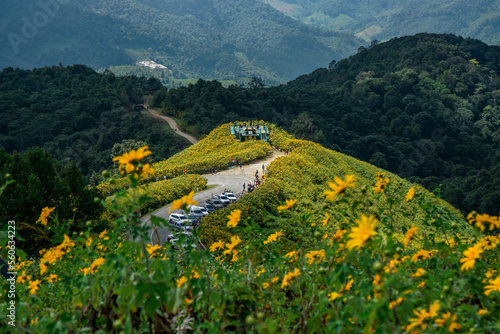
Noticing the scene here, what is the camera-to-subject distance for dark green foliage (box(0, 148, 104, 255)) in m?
9.54

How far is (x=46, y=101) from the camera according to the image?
61.1 metres

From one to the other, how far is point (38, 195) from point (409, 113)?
64.8 meters

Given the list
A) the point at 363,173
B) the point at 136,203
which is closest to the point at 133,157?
the point at 136,203

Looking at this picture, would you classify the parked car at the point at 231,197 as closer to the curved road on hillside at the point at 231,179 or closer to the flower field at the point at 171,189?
the curved road on hillside at the point at 231,179

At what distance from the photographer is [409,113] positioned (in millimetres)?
65688

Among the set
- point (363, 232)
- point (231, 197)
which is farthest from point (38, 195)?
point (363, 232)

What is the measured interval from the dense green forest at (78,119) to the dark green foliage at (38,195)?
89.3ft

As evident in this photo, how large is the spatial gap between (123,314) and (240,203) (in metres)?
11.6

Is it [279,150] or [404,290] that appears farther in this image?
[279,150]

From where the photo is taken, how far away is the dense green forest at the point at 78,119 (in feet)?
144

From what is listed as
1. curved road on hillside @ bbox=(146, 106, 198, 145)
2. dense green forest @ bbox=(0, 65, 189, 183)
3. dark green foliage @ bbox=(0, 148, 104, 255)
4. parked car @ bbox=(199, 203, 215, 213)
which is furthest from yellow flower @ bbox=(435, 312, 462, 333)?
curved road on hillside @ bbox=(146, 106, 198, 145)

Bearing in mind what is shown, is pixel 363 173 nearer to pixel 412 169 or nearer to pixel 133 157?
pixel 133 157

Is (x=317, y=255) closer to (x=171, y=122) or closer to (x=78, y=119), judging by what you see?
(x=171, y=122)

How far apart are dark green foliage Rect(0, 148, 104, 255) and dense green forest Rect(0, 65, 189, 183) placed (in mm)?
27223
